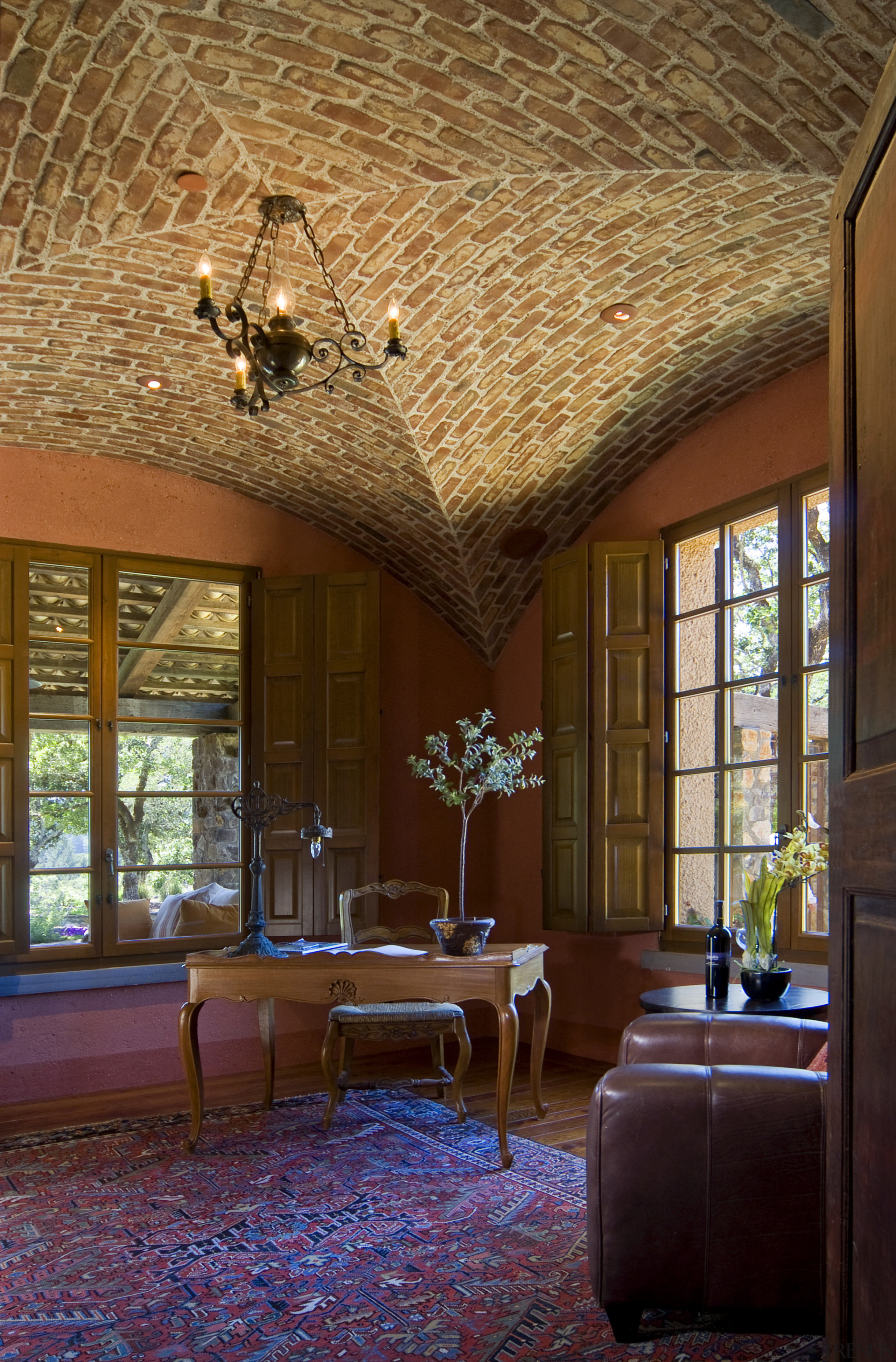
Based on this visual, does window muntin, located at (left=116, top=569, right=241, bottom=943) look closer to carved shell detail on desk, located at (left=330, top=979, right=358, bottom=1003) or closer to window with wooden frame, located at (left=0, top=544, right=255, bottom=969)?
window with wooden frame, located at (left=0, top=544, right=255, bottom=969)

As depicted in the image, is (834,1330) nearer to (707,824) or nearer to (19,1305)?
(19,1305)

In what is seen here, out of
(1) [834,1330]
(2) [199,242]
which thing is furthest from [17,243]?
(1) [834,1330]

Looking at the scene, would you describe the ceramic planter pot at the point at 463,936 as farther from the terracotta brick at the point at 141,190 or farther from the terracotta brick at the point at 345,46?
the terracotta brick at the point at 345,46

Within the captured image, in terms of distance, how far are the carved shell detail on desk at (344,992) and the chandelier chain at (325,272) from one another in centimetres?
253

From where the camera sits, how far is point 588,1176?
8.45 ft

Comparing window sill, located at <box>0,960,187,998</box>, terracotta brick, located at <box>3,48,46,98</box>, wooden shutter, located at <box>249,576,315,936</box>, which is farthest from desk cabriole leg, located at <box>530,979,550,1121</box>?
terracotta brick, located at <box>3,48,46,98</box>

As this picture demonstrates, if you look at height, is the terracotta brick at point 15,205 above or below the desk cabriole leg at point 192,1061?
above

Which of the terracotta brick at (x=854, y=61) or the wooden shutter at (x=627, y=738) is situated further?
the wooden shutter at (x=627, y=738)

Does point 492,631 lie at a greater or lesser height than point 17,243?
lesser

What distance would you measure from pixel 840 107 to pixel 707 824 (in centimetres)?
328

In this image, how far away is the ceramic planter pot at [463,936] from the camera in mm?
4246

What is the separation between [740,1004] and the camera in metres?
3.68

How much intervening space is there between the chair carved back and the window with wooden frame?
1250mm

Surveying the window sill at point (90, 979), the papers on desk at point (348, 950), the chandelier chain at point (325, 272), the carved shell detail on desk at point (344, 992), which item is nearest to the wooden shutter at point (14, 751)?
the window sill at point (90, 979)
